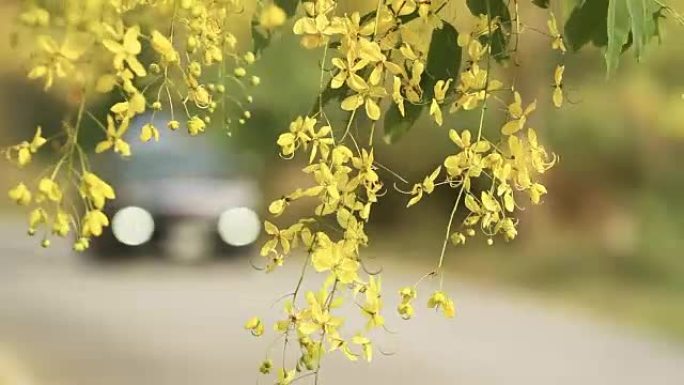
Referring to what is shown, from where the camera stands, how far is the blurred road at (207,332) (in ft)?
3.90

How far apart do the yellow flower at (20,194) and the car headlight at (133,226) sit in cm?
62

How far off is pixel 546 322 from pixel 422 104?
0.80 m

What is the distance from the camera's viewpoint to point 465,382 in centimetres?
132

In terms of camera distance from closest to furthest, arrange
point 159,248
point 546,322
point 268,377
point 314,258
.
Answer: point 314,258, point 268,377, point 159,248, point 546,322

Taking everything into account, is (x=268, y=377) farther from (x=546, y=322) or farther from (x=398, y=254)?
(x=546, y=322)

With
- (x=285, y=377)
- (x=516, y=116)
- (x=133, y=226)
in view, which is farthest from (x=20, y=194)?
(x=133, y=226)

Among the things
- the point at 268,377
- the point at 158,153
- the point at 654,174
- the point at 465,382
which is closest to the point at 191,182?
the point at 158,153

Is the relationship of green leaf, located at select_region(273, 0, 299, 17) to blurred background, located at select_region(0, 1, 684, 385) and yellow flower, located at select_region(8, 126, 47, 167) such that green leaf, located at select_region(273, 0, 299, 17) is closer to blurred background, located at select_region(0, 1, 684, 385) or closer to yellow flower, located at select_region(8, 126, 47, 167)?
yellow flower, located at select_region(8, 126, 47, 167)

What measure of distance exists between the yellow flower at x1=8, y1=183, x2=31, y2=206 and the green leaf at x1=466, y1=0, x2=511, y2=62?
0.99 ft

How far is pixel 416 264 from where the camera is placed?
1.16m

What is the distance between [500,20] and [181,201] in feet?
2.41

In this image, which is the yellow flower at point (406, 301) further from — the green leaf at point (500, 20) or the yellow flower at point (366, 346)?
the green leaf at point (500, 20)

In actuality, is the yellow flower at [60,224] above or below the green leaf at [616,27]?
below

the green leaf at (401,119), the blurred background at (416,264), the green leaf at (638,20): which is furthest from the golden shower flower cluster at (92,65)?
the blurred background at (416,264)
